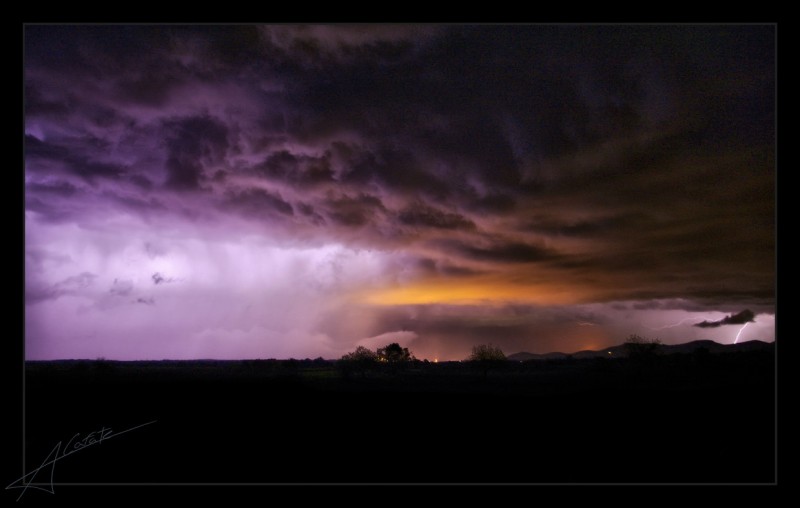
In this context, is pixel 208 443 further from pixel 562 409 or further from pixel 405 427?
pixel 562 409
